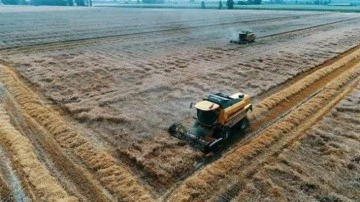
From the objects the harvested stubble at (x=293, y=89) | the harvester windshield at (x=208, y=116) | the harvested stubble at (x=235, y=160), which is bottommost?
the harvested stubble at (x=235, y=160)

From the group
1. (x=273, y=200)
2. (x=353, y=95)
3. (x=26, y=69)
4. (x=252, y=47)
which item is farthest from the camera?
(x=252, y=47)

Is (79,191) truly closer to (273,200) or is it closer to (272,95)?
(273,200)

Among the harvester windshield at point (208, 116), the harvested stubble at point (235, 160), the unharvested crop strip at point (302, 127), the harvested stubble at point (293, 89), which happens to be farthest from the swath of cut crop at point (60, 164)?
the harvested stubble at point (293, 89)

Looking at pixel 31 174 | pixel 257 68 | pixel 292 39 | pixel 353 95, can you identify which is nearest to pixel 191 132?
pixel 31 174

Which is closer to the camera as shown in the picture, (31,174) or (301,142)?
(31,174)

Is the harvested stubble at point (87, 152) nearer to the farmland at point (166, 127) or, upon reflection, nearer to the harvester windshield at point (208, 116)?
the farmland at point (166, 127)

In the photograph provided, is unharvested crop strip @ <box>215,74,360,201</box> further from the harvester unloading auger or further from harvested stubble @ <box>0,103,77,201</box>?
harvested stubble @ <box>0,103,77,201</box>

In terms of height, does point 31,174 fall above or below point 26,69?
below
